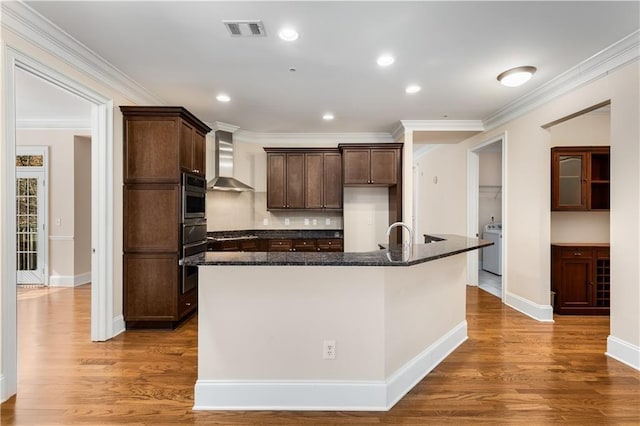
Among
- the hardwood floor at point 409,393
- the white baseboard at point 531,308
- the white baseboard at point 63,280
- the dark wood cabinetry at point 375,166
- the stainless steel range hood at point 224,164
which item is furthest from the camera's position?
the white baseboard at point 63,280

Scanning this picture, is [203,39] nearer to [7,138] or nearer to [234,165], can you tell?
A: [7,138]

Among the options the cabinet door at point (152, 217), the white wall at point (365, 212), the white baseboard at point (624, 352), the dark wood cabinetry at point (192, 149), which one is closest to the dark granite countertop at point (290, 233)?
the white wall at point (365, 212)

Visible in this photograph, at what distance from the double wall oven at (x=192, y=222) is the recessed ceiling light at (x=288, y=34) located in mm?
1856

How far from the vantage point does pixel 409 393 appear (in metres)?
2.30

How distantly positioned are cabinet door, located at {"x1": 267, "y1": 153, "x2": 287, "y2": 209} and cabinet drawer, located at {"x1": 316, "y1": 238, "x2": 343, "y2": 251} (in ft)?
2.96

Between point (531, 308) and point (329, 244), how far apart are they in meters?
3.00

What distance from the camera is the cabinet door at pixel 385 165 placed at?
17.7ft

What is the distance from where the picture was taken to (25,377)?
2.52 metres

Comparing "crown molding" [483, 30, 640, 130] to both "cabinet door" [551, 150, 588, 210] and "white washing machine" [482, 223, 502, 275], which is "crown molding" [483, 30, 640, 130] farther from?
"white washing machine" [482, 223, 502, 275]

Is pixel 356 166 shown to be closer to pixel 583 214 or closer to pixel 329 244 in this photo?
pixel 329 244

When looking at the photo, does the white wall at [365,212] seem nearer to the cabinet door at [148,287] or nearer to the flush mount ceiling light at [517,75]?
the flush mount ceiling light at [517,75]

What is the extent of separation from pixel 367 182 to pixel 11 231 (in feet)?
14.5

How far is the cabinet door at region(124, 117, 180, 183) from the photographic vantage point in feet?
11.5

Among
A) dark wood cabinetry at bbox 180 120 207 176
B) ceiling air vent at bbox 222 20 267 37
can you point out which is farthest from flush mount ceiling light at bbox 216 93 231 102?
ceiling air vent at bbox 222 20 267 37
